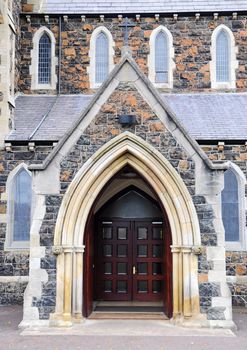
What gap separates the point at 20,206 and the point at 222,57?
884 centimetres

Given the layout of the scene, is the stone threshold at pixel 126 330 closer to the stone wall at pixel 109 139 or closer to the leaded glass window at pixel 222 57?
the stone wall at pixel 109 139

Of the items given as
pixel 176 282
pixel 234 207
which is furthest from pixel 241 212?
pixel 176 282

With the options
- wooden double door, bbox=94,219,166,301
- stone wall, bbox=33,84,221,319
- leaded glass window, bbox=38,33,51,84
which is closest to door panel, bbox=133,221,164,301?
wooden double door, bbox=94,219,166,301

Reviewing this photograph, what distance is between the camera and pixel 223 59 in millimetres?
16500

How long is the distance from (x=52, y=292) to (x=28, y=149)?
5.12 metres

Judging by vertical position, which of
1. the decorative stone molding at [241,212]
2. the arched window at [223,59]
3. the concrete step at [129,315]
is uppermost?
the arched window at [223,59]

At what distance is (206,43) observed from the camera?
1642cm

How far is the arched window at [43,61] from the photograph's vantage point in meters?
16.5

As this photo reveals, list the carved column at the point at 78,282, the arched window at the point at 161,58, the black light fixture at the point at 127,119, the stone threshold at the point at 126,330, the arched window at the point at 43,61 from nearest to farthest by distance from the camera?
the stone threshold at the point at 126,330 → the carved column at the point at 78,282 → the black light fixture at the point at 127,119 → the arched window at the point at 161,58 → the arched window at the point at 43,61

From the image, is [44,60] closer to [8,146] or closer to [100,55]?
[100,55]

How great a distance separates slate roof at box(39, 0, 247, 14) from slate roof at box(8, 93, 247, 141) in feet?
11.2

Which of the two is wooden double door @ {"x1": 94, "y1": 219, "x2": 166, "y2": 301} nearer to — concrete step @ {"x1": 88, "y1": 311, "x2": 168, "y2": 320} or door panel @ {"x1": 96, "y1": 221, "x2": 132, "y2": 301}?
door panel @ {"x1": 96, "y1": 221, "x2": 132, "y2": 301}

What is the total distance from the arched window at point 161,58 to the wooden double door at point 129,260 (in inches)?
221

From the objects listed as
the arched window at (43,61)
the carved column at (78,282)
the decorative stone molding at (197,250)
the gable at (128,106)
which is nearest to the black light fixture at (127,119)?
the gable at (128,106)
